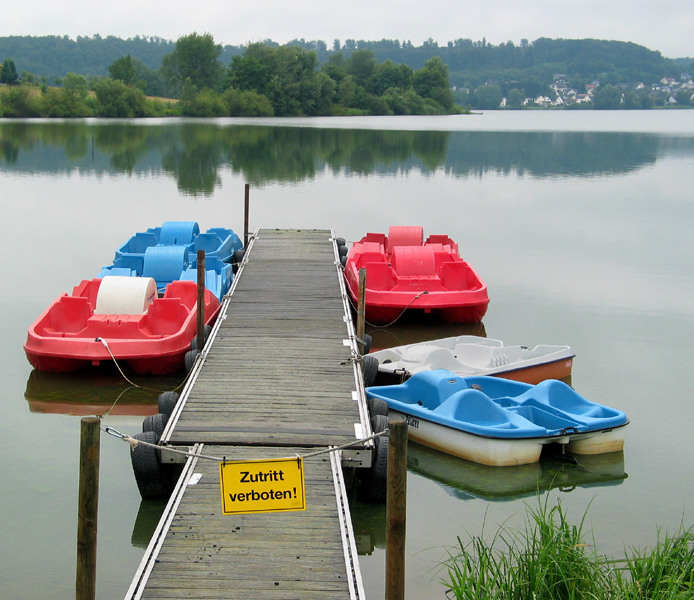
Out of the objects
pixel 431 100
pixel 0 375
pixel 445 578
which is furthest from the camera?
pixel 431 100

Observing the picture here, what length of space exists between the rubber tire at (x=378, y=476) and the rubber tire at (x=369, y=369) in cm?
266

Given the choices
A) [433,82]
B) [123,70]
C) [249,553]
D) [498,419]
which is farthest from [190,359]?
[433,82]

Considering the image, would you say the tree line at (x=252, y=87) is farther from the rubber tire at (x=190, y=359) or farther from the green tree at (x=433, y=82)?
the rubber tire at (x=190, y=359)

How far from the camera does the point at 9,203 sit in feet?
86.1

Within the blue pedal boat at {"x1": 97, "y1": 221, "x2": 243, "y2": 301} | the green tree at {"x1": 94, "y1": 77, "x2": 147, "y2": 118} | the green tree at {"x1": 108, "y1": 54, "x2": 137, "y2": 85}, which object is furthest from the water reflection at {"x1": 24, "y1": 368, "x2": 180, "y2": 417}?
the green tree at {"x1": 108, "y1": 54, "x2": 137, "y2": 85}

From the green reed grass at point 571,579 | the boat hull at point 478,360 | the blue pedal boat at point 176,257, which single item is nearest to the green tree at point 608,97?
the blue pedal boat at point 176,257

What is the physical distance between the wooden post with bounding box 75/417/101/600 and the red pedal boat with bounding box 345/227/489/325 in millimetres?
8737

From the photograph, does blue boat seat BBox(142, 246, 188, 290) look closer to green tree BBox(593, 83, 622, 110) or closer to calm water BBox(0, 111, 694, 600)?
calm water BBox(0, 111, 694, 600)

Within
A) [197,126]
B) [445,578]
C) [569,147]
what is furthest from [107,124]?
[445,578]

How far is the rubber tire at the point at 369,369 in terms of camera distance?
9633mm

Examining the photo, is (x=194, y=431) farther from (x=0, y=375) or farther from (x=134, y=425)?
(x=0, y=375)

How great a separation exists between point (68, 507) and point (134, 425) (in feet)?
6.56

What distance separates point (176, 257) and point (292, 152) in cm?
3307

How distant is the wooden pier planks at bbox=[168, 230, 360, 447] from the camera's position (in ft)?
23.3
